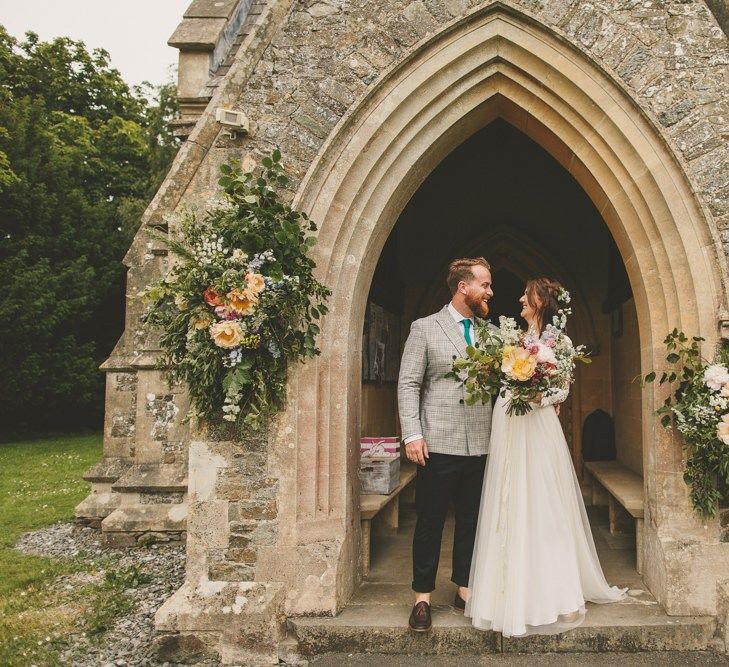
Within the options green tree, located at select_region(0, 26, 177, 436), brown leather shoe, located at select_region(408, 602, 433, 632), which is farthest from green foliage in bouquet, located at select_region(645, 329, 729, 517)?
green tree, located at select_region(0, 26, 177, 436)

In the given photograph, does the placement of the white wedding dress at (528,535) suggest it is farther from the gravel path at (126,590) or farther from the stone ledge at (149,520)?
the stone ledge at (149,520)

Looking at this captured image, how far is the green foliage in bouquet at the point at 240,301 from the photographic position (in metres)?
3.31

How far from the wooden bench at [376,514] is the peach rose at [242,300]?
1.72 metres

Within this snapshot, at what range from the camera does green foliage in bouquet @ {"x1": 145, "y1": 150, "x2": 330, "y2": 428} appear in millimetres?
3307

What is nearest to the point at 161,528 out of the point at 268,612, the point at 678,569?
the point at 268,612

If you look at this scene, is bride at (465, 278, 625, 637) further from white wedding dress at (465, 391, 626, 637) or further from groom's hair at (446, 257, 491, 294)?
groom's hair at (446, 257, 491, 294)

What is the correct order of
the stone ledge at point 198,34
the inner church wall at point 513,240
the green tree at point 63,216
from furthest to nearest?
the green tree at point 63,216, the inner church wall at point 513,240, the stone ledge at point 198,34

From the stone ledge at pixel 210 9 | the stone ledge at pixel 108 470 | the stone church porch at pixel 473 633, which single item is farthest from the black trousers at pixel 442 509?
the stone ledge at pixel 210 9

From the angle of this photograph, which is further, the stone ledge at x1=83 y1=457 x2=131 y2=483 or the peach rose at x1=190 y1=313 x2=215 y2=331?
the stone ledge at x1=83 y1=457 x2=131 y2=483

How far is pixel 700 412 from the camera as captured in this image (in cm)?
331

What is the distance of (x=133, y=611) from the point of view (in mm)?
4191

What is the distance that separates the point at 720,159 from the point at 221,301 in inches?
120

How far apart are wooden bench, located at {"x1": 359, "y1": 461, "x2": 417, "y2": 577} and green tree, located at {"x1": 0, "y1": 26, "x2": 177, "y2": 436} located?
39.2ft

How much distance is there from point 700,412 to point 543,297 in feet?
3.47
